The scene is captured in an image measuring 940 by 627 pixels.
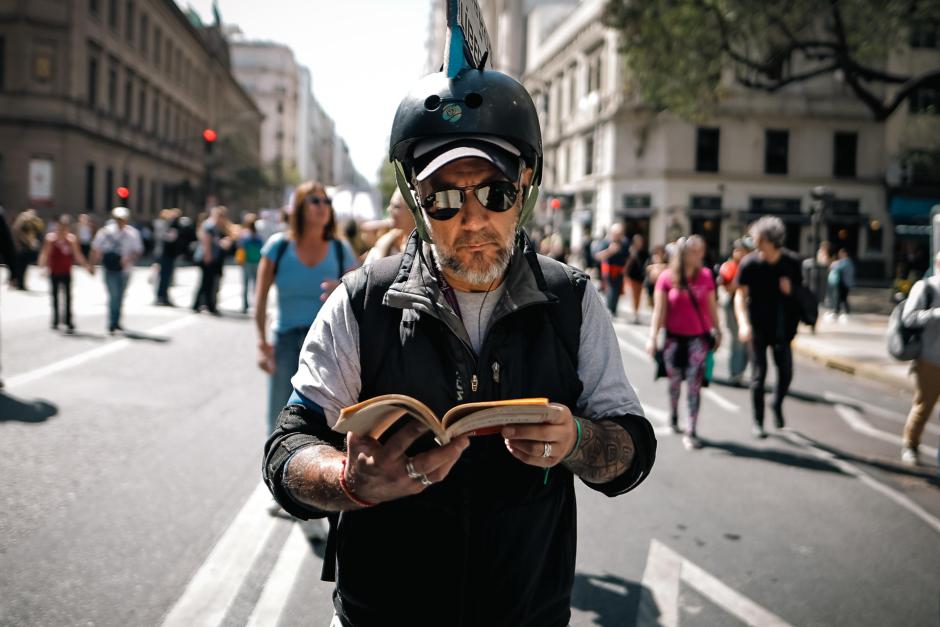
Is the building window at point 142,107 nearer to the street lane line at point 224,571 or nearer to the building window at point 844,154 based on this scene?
the building window at point 844,154

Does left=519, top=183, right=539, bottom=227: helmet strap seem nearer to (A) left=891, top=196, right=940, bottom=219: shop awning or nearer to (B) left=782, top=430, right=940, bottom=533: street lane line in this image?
(B) left=782, top=430, right=940, bottom=533: street lane line

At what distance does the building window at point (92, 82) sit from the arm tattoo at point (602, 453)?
39.9m

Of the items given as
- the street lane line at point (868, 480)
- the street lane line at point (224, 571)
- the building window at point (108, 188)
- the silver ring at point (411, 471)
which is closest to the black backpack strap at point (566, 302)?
the silver ring at point (411, 471)

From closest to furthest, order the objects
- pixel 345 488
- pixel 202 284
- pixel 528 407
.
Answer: pixel 528 407, pixel 345 488, pixel 202 284

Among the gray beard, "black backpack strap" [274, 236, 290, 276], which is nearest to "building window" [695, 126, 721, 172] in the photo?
"black backpack strap" [274, 236, 290, 276]

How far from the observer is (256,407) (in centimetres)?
766

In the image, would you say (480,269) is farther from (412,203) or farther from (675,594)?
(675,594)

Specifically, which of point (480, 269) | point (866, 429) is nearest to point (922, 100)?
point (866, 429)

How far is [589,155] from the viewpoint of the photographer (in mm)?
39750

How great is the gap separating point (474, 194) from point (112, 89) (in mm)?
43105

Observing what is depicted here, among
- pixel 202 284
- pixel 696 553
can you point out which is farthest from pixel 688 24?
pixel 696 553

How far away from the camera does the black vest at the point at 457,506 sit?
5.65 ft

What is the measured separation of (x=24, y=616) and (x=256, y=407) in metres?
4.34

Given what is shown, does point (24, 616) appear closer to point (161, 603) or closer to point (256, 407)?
point (161, 603)
